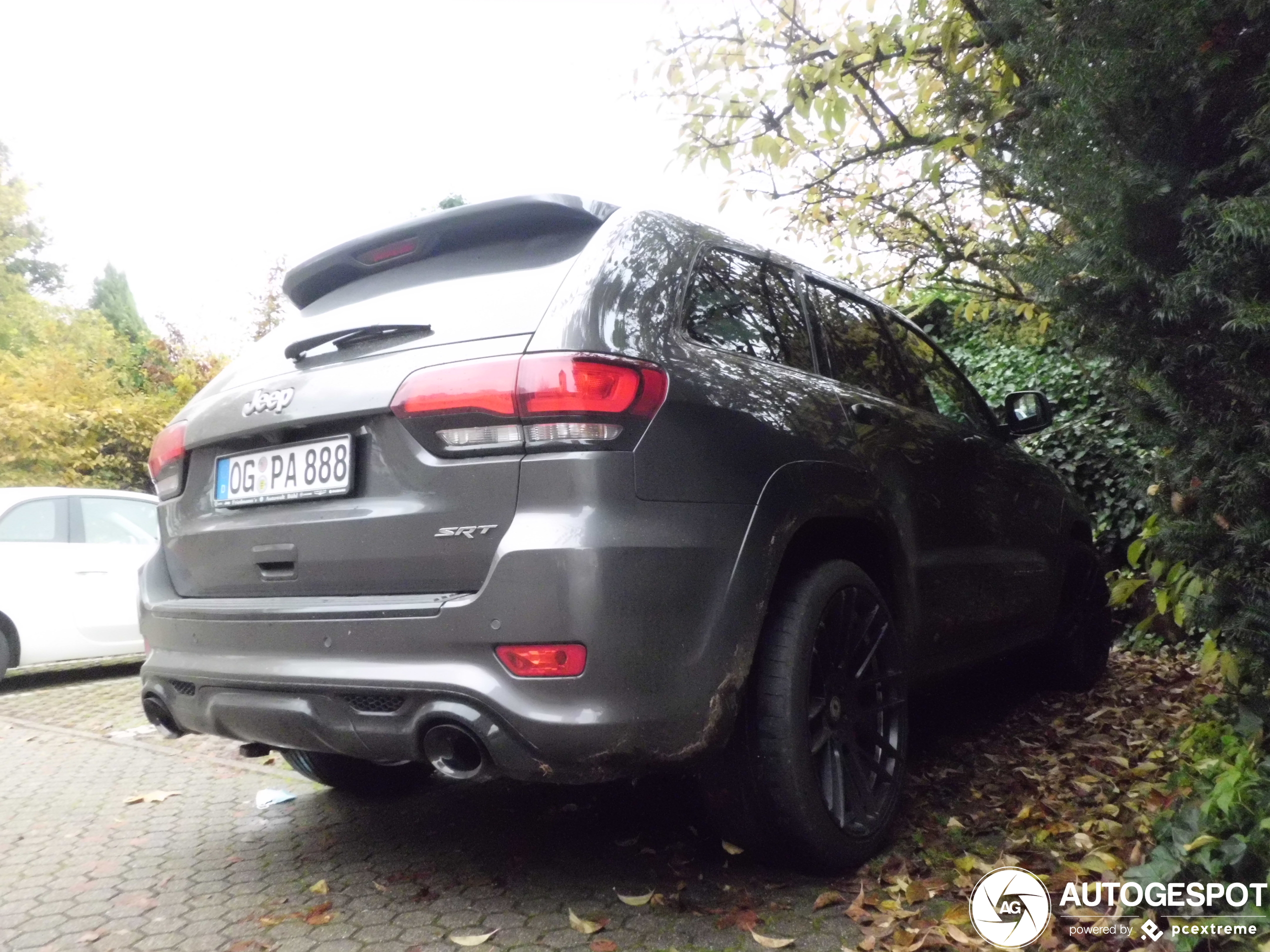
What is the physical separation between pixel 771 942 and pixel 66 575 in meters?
6.41

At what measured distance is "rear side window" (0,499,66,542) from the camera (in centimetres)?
675

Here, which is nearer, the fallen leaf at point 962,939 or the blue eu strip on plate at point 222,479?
the fallen leaf at point 962,939

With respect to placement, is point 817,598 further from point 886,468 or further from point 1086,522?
point 1086,522

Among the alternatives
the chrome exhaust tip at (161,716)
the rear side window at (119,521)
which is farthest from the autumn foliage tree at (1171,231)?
the rear side window at (119,521)

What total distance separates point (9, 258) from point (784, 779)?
3109 centimetres

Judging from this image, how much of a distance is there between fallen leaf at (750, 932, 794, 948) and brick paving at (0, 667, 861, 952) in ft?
0.07

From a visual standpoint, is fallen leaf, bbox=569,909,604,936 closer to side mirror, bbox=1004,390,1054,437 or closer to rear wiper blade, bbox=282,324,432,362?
rear wiper blade, bbox=282,324,432,362

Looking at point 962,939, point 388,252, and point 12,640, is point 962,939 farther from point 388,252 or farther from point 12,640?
point 12,640

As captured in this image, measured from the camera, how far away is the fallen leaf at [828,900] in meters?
2.46

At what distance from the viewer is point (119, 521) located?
24.5ft

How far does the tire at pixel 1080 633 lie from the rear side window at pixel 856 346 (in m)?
1.82

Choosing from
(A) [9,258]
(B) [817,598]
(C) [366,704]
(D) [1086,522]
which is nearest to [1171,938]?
(B) [817,598]

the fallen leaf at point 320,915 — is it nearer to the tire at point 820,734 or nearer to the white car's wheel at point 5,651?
the tire at point 820,734

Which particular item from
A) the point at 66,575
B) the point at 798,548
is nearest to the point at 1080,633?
the point at 798,548
